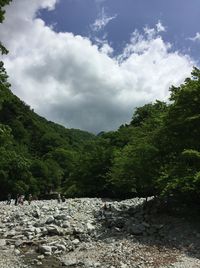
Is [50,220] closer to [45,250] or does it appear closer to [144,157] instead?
[45,250]

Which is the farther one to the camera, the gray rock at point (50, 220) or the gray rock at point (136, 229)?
the gray rock at point (50, 220)

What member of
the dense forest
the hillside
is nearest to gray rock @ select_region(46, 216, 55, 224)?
the dense forest

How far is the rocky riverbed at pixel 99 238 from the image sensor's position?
82.5ft

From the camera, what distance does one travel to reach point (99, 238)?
97.4 feet

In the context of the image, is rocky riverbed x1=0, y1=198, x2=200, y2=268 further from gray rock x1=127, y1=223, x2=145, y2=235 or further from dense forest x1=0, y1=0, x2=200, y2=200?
dense forest x1=0, y1=0, x2=200, y2=200

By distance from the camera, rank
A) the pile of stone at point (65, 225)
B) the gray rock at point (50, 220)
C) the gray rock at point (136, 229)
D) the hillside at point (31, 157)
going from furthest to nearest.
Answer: the hillside at point (31, 157)
the gray rock at point (50, 220)
the gray rock at point (136, 229)
the pile of stone at point (65, 225)

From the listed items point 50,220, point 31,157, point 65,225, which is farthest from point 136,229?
point 31,157

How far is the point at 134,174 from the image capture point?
1474 inches

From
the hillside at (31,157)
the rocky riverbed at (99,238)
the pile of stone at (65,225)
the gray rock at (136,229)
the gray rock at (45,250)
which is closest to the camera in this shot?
the rocky riverbed at (99,238)

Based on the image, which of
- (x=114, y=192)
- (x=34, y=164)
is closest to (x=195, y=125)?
(x=114, y=192)

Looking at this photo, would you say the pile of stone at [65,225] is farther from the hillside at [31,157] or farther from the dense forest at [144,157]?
the hillside at [31,157]

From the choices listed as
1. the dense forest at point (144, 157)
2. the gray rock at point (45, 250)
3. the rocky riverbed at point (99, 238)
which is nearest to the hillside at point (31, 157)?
the dense forest at point (144, 157)

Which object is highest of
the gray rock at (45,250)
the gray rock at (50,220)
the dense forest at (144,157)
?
the dense forest at (144,157)

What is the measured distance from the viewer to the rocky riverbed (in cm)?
2514
